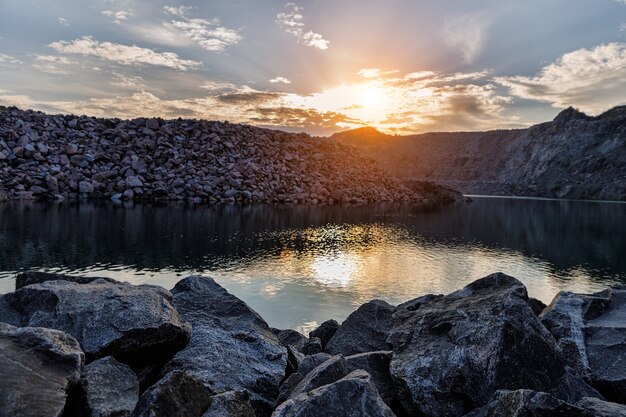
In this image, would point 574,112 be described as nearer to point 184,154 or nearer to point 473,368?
point 184,154

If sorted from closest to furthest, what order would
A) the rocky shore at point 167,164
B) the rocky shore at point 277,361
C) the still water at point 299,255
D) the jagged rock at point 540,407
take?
the jagged rock at point 540,407 < the rocky shore at point 277,361 < the still water at point 299,255 < the rocky shore at point 167,164

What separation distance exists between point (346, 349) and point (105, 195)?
62.7 m

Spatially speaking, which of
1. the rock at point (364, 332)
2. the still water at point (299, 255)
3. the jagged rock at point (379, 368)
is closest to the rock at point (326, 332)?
the rock at point (364, 332)

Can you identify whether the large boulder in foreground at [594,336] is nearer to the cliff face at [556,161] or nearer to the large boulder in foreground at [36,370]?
the large boulder in foreground at [36,370]

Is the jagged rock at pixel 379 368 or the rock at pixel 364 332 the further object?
the rock at pixel 364 332

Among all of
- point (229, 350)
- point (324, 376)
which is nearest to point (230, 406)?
point (324, 376)

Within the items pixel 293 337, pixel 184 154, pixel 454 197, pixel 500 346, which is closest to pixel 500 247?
pixel 293 337

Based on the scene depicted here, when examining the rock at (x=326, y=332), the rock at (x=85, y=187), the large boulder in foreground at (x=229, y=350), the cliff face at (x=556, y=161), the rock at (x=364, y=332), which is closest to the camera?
the large boulder in foreground at (x=229, y=350)

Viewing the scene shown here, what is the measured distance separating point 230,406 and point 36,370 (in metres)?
2.39

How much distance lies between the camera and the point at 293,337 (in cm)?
1199

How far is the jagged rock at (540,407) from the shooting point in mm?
4879

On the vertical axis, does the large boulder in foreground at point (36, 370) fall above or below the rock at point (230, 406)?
above

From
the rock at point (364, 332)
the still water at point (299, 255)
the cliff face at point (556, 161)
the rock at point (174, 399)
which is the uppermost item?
the cliff face at point (556, 161)

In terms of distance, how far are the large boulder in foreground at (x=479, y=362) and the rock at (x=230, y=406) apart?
8.49ft
